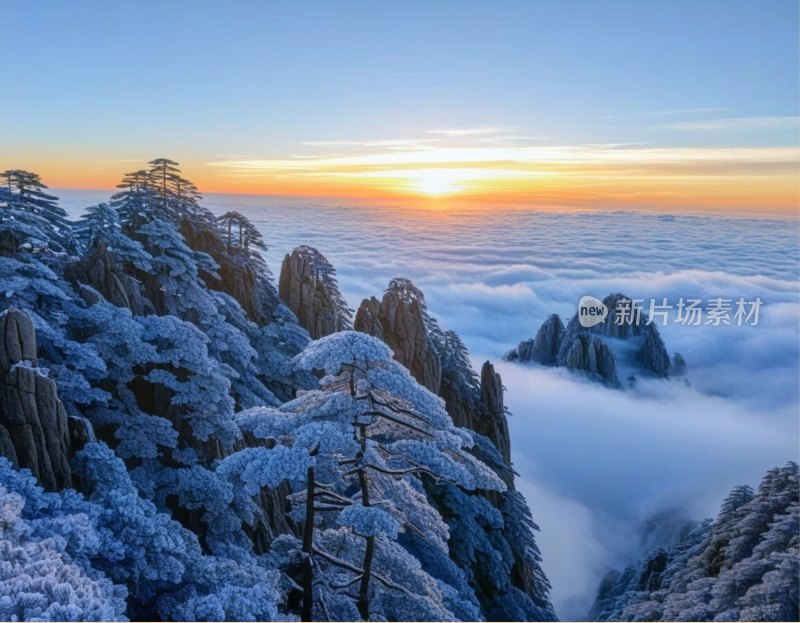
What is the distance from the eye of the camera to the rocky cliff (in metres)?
6.59

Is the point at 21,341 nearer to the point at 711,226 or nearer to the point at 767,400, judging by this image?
the point at 711,226

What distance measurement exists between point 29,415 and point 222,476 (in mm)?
2901

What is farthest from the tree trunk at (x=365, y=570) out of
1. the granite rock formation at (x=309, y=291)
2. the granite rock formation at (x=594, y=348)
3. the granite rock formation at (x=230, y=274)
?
the granite rock formation at (x=594, y=348)

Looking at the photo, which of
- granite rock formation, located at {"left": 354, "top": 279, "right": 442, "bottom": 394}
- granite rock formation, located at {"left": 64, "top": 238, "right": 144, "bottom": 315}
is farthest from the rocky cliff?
granite rock formation, located at {"left": 354, "top": 279, "right": 442, "bottom": 394}

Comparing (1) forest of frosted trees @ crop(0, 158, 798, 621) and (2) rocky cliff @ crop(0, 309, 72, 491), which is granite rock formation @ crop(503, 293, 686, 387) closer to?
(1) forest of frosted trees @ crop(0, 158, 798, 621)

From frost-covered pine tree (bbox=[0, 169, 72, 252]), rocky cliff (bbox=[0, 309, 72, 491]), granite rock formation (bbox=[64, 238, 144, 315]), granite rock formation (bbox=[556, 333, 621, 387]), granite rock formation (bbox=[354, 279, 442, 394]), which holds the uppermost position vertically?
frost-covered pine tree (bbox=[0, 169, 72, 252])

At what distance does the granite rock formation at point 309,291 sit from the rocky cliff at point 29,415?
12405mm

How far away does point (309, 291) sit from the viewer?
19641mm

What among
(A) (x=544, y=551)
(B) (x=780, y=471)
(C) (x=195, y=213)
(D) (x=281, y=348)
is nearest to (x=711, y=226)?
(B) (x=780, y=471)

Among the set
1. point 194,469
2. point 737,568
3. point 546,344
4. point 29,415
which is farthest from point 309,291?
point 546,344

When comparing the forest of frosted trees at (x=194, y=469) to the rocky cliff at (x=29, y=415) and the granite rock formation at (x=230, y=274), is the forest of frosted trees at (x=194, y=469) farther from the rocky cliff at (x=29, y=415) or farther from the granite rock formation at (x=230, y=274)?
the granite rock formation at (x=230, y=274)

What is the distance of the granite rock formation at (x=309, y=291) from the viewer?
64.3 feet

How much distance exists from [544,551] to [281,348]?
40.8 ft

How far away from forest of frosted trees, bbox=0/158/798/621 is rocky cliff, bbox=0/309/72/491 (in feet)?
0.07
